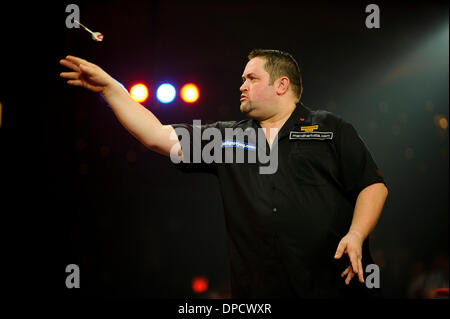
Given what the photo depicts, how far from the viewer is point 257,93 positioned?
1.96 metres

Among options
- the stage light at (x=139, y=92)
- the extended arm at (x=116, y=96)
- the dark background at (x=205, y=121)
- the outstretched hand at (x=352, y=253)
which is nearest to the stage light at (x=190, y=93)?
the dark background at (x=205, y=121)

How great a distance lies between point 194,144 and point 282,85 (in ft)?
1.80

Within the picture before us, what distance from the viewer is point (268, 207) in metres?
1.78

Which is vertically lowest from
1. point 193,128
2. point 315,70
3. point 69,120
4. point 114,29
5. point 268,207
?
point 268,207

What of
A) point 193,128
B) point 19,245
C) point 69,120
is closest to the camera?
point 193,128

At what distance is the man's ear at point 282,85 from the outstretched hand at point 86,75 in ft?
2.68

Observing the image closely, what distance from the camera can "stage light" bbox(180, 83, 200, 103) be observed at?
3674 mm

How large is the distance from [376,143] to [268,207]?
2479 mm

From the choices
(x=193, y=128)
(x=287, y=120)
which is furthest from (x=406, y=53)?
(x=193, y=128)

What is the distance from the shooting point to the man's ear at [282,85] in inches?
79.5

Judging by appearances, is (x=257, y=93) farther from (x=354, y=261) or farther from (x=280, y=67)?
(x=354, y=261)

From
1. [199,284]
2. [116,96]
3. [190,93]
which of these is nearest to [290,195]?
[116,96]

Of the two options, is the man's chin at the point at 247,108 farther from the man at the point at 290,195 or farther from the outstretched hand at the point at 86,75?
the outstretched hand at the point at 86,75

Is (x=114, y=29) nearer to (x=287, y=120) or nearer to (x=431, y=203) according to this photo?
(x=287, y=120)
